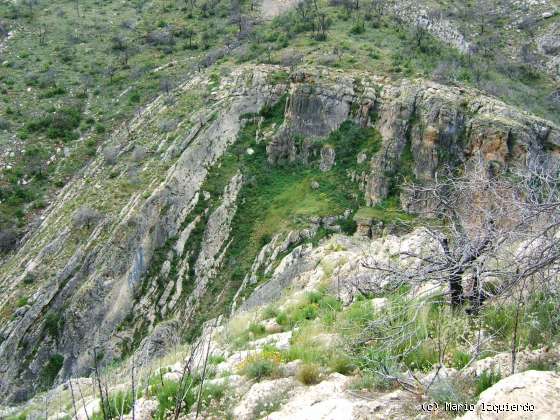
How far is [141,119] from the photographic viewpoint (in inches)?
1014

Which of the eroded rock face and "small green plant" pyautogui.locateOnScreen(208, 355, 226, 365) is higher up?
the eroded rock face

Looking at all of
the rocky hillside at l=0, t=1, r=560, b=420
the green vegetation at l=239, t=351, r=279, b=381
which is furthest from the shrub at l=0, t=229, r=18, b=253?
the green vegetation at l=239, t=351, r=279, b=381

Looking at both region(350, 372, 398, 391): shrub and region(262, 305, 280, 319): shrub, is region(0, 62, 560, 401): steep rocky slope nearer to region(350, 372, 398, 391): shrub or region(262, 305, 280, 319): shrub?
region(262, 305, 280, 319): shrub

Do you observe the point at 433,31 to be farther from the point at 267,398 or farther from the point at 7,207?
the point at 267,398

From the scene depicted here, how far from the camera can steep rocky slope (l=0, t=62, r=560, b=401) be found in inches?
640

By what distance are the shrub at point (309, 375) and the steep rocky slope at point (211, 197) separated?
411 inches

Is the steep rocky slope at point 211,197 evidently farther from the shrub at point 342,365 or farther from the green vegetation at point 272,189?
the shrub at point 342,365

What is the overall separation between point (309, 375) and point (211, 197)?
1588 cm

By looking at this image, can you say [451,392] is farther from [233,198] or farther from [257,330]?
[233,198]

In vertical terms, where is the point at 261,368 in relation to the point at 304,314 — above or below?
above

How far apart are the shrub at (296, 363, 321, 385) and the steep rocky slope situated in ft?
34.2

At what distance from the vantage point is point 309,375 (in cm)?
455

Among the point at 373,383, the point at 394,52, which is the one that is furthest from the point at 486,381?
the point at 394,52

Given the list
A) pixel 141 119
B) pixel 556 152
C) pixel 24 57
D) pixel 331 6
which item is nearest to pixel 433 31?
pixel 331 6
